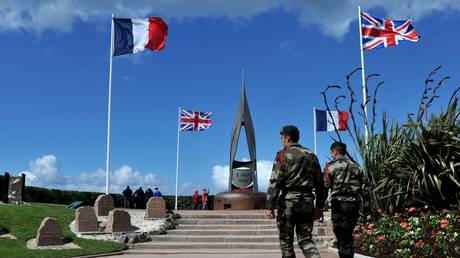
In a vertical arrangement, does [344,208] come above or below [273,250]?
above

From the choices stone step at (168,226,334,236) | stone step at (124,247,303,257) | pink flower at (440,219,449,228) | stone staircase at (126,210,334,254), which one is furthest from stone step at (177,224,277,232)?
pink flower at (440,219,449,228)

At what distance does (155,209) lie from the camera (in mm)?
16500

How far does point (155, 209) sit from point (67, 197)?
704 inches

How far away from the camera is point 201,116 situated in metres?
30.4

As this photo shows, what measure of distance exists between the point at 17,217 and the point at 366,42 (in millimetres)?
13483

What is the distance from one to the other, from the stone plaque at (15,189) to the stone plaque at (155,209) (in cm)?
911

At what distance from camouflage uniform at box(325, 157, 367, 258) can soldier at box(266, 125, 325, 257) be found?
1272mm

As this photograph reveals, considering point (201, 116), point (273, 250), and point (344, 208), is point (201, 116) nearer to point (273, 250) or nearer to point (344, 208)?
point (273, 250)

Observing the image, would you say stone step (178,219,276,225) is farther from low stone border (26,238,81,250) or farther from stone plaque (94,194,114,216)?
low stone border (26,238,81,250)

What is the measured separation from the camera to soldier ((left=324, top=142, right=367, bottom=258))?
655 centimetres

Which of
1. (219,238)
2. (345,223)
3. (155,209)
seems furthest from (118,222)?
(345,223)

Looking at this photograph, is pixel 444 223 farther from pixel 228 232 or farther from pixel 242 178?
pixel 242 178

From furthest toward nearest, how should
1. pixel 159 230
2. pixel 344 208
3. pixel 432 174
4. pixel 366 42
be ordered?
pixel 366 42 → pixel 159 230 → pixel 432 174 → pixel 344 208

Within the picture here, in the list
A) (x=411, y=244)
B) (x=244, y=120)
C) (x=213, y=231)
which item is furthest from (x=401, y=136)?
(x=244, y=120)
